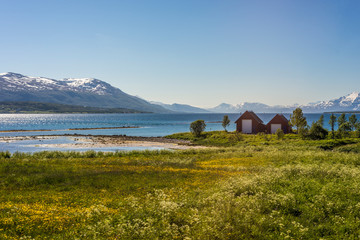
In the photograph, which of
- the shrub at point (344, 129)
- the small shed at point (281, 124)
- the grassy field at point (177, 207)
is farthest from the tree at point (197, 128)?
the grassy field at point (177, 207)

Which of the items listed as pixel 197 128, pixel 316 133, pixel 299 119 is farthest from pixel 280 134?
pixel 197 128

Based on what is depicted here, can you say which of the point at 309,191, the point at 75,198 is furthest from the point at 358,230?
the point at 75,198

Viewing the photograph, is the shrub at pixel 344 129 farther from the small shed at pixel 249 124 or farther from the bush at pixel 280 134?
the small shed at pixel 249 124

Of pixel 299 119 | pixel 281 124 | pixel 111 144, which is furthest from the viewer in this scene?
pixel 281 124

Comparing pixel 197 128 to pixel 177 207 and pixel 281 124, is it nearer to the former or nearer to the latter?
pixel 281 124

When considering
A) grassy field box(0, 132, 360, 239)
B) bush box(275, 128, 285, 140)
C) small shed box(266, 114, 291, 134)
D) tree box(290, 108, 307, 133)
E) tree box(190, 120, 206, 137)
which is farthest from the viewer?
tree box(190, 120, 206, 137)

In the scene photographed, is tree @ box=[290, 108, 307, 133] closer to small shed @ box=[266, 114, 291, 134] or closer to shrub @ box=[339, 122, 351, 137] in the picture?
small shed @ box=[266, 114, 291, 134]

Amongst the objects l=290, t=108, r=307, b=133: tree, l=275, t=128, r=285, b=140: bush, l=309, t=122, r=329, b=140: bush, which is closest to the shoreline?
l=275, t=128, r=285, b=140: bush

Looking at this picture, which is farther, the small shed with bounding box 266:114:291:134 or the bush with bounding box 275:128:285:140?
the small shed with bounding box 266:114:291:134

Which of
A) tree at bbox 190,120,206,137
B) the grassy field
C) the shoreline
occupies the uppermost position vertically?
tree at bbox 190,120,206,137

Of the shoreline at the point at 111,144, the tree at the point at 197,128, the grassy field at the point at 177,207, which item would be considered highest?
the tree at the point at 197,128

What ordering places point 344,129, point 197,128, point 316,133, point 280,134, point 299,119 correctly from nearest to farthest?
point 316,133 → point 280,134 → point 344,129 → point 299,119 → point 197,128

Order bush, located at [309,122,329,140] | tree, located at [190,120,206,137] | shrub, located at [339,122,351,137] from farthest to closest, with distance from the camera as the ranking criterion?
tree, located at [190,120,206,137], shrub, located at [339,122,351,137], bush, located at [309,122,329,140]

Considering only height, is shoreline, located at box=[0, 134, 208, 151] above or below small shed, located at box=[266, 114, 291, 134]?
below
